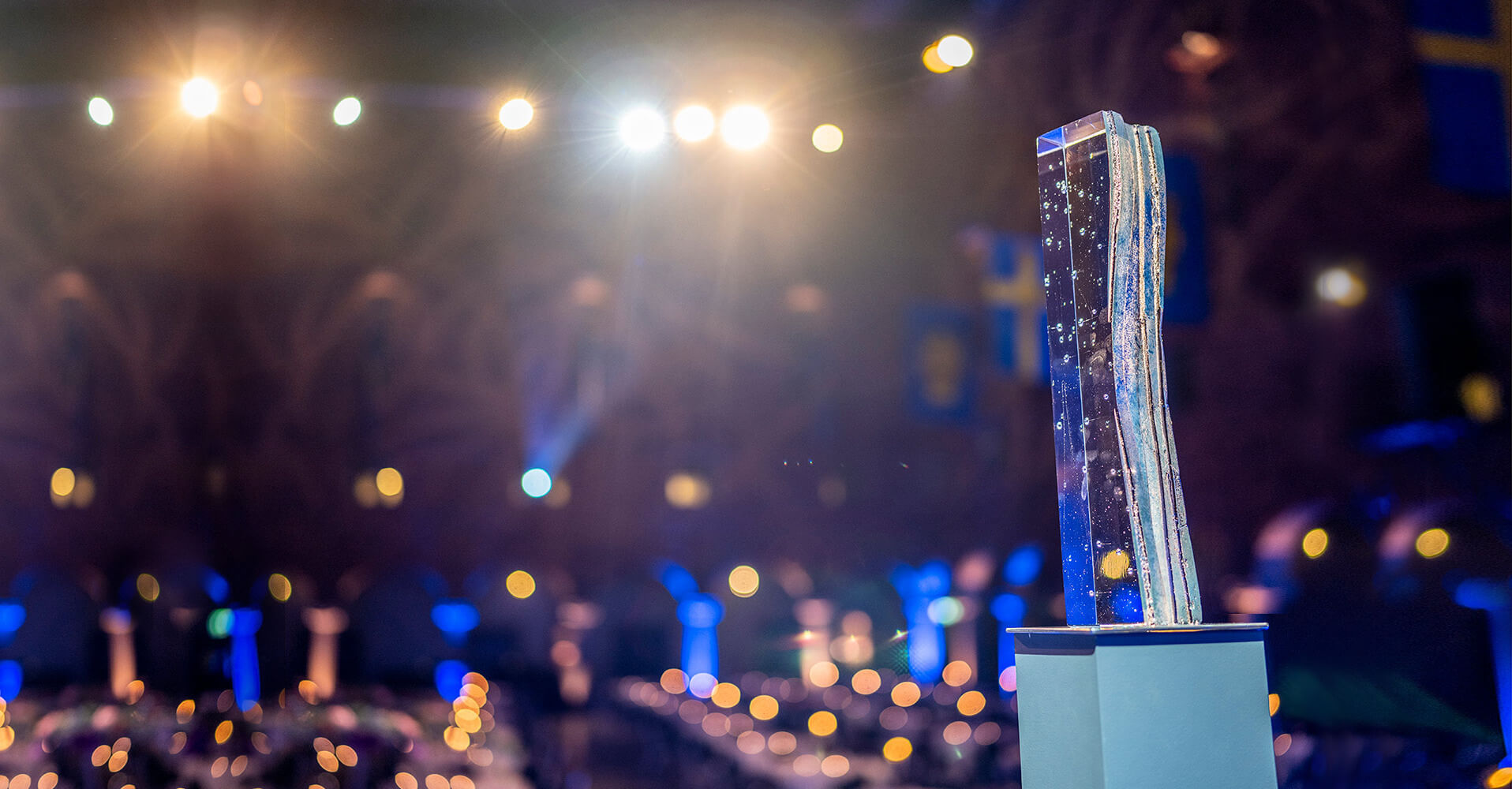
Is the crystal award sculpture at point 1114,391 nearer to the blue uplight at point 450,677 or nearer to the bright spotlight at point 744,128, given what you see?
the bright spotlight at point 744,128

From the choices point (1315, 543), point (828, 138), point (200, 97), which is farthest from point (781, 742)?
point (200, 97)

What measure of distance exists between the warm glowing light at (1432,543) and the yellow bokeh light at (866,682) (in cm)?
194

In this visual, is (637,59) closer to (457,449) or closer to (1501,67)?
(457,449)

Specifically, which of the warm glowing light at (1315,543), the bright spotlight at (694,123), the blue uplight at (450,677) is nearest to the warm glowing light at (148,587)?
the blue uplight at (450,677)

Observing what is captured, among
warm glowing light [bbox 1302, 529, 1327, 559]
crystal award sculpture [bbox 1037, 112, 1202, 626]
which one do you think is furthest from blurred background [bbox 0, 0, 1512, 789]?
crystal award sculpture [bbox 1037, 112, 1202, 626]

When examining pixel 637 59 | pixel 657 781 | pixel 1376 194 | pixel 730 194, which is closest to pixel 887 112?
pixel 730 194

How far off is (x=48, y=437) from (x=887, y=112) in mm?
3249

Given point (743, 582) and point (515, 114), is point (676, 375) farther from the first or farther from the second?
point (515, 114)

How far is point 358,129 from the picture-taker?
13.9ft

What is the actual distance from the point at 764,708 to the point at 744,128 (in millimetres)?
2303

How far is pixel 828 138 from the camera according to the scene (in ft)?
14.0

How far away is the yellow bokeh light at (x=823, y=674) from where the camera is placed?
415cm

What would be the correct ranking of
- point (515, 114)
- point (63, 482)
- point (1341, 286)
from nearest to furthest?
point (1341, 286), point (63, 482), point (515, 114)

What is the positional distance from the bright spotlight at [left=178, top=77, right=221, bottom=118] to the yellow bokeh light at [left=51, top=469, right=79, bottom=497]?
133 centimetres
